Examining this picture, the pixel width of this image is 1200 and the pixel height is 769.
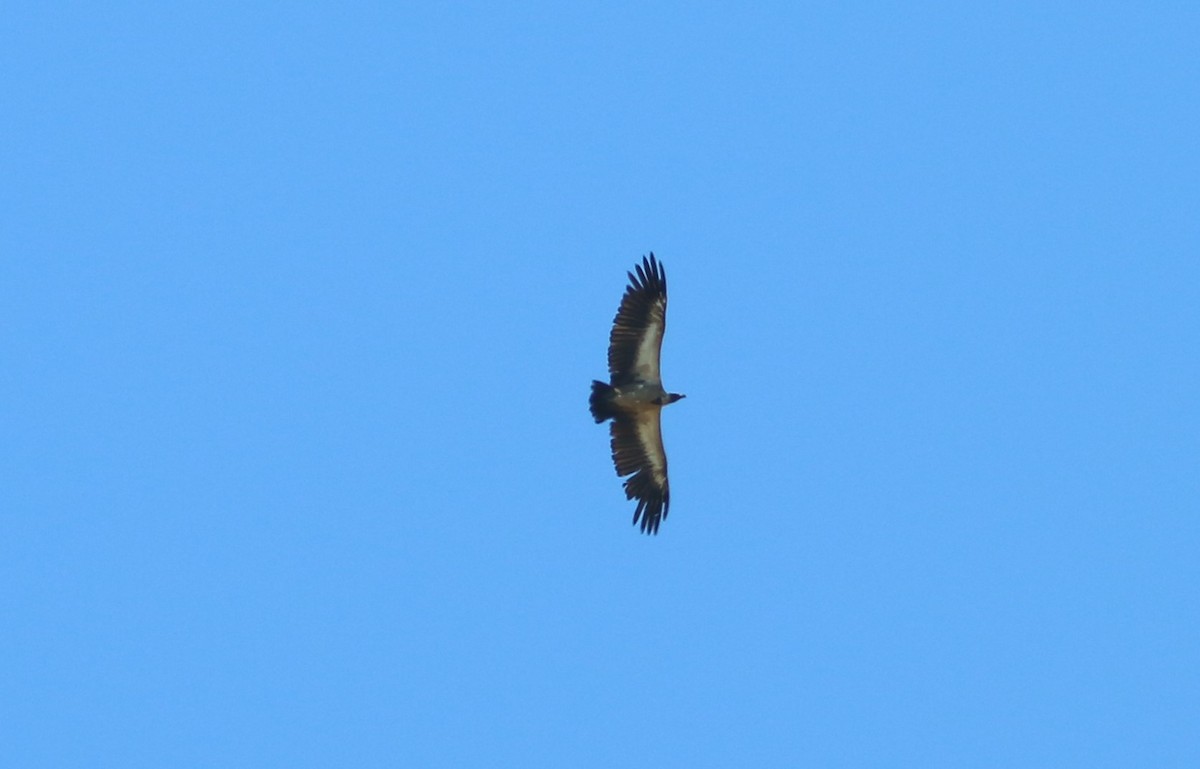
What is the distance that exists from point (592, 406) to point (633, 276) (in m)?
2.10

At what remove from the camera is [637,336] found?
2906 cm

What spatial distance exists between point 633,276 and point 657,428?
Result: 8.13 ft

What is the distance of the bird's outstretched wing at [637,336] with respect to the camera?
2902 cm

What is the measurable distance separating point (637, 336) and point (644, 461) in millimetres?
2295

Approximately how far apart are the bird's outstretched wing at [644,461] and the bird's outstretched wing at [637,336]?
677 mm

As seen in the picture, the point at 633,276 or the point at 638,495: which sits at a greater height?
the point at 633,276

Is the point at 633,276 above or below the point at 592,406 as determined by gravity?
above

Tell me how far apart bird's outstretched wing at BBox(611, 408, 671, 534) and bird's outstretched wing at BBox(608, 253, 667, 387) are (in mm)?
677

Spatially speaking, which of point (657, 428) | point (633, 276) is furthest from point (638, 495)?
point (633, 276)

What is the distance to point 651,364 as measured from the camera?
95.5ft

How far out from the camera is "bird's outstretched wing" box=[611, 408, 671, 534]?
29.8 metres

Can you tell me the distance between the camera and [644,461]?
30297 millimetres

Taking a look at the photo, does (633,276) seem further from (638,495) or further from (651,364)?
(638,495)

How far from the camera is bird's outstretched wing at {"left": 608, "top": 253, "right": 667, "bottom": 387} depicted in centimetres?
2902
